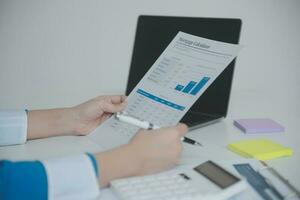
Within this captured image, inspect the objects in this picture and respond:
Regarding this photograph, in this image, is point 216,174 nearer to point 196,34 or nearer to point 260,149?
point 260,149

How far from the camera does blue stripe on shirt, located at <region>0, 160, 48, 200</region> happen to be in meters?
0.54

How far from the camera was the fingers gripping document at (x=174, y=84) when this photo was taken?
2.67 feet

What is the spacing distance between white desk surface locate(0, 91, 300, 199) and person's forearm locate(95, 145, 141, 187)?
0.09ft

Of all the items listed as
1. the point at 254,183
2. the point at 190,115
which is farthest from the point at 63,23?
the point at 254,183

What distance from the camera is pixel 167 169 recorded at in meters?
0.64

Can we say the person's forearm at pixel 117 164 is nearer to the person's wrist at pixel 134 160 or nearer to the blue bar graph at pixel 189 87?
the person's wrist at pixel 134 160

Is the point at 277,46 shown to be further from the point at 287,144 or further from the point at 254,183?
the point at 254,183

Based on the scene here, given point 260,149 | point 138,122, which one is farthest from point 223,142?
point 138,122

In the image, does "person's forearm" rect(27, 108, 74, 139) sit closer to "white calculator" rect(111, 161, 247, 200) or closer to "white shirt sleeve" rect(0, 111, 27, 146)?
"white shirt sleeve" rect(0, 111, 27, 146)

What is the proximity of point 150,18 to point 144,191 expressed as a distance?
65cm

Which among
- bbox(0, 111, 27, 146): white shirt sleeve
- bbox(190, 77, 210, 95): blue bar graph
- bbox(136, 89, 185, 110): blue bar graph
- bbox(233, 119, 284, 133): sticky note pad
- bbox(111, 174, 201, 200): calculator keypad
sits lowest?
bbox(0, 111, 27, 146): white shirt sleeve

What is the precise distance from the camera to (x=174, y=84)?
0.87 m

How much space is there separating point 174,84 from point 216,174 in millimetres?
312

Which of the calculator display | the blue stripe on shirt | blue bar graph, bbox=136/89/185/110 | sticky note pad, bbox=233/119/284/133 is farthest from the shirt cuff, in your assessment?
sticky note pad, bbox=233/119/284/133
